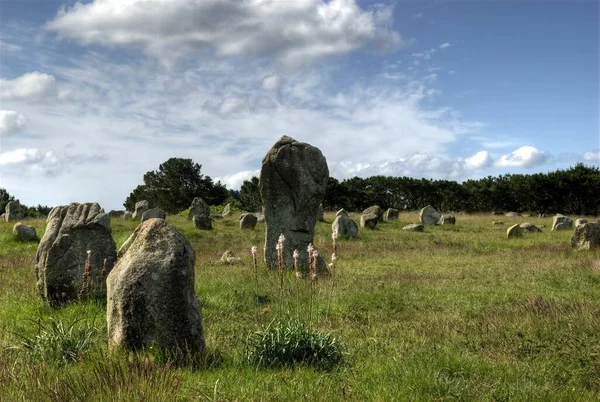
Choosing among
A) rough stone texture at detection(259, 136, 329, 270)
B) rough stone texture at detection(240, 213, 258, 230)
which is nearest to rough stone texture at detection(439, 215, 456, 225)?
rough stone texture at detection(240, 213, 258, 230)

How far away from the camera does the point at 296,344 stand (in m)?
7.90

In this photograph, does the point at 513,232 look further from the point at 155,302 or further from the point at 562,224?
the point at 155,302

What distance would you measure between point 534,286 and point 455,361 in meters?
8.62

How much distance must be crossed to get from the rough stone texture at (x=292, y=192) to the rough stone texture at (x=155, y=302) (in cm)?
1043

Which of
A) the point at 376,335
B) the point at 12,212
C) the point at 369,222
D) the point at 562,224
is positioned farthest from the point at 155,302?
the point at 12,212

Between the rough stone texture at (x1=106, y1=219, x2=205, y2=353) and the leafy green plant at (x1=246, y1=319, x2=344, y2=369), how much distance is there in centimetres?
80

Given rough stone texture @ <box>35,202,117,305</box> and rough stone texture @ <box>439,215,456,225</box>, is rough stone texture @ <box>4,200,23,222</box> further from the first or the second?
rough stone texture @ <box>35,202,117,305</box>

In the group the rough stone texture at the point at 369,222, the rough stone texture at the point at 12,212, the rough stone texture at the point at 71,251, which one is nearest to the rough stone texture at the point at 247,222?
the rough stone texture at the point at 369,222

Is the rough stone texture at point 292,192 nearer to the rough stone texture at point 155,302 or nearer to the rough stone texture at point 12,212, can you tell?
the rough stone texture at point 155,302

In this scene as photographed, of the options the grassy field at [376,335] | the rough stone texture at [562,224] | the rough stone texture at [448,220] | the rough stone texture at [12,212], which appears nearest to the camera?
the grassy field at [376,335]

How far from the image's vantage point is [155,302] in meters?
7.72

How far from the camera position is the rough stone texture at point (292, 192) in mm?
18547

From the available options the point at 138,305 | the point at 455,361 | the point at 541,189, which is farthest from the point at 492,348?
the point at 541,189

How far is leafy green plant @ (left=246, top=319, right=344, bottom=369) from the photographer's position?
25.4 ft
